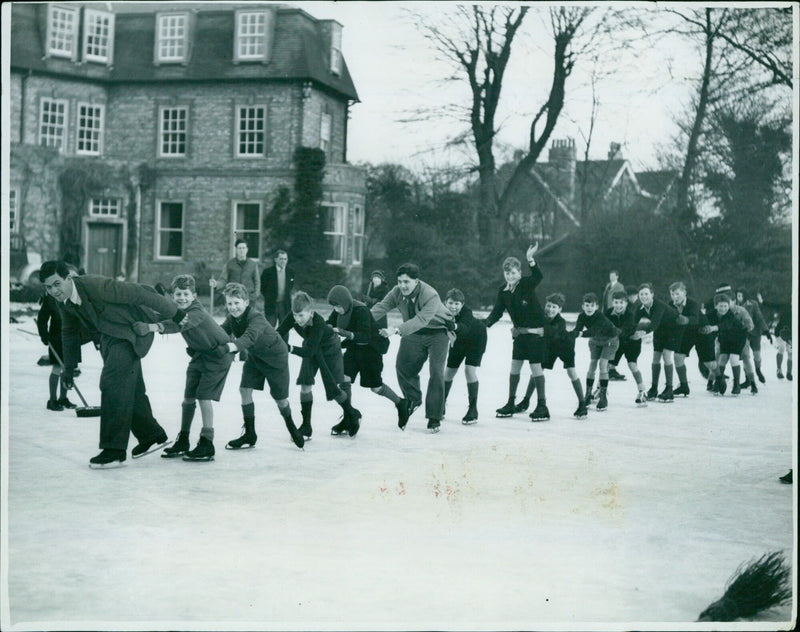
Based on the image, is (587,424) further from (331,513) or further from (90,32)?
(90,32)

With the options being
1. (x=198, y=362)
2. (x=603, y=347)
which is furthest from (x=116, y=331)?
(x=603, y=347)

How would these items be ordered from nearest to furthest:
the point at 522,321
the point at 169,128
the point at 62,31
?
the point at 62,31 → the point at 169,128 → the point at 522,321

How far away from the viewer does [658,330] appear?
10.5 meters

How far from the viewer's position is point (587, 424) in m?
9.12

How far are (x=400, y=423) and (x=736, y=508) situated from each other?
3402 millimetres

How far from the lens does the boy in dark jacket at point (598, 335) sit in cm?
1016

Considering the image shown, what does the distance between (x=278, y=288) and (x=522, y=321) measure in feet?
8.17

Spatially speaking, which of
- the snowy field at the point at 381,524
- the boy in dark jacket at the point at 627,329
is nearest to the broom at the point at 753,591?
the snowy field at the point at 381,524

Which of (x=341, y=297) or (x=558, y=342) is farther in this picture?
(x=558, y=342)

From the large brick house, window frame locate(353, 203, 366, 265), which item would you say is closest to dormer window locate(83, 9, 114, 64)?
the large brick house

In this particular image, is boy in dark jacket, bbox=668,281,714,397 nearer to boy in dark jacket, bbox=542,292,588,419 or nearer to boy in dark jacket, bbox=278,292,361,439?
boy in dark jacket, bbox=542,292,588,419

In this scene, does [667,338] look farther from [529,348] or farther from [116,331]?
[116,331]

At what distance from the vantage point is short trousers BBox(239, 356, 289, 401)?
7879 mm

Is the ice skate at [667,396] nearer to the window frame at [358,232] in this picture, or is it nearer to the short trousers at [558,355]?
the short trousers at [558,355]
